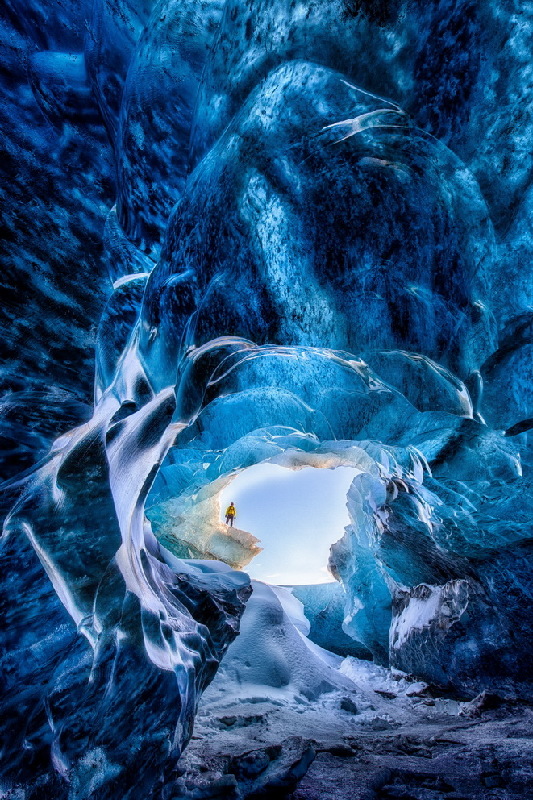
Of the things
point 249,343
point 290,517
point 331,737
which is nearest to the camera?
point 331,737

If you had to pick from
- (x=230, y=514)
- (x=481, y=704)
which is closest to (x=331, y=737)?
(x=481, y=704)

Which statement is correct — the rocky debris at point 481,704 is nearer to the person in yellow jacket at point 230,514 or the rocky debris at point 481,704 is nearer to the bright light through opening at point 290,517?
the bright light through opening at point 290,517

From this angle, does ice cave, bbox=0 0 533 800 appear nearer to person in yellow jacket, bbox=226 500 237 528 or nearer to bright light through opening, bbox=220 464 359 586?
bright light through opening, bbox=220 464 359 586

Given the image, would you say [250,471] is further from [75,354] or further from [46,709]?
[46,709]

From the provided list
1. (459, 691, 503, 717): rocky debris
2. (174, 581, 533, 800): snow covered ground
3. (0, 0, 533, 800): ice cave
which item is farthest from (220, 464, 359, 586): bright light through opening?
(459, 691, 503, 717): rocky debris

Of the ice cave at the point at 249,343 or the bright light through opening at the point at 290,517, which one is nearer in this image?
the ice cave at the point at 249,343

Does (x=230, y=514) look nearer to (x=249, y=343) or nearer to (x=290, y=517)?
(x=290, y=517)

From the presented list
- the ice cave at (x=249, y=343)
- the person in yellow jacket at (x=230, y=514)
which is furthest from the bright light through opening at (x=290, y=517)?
the ice cave at (x=249, y=343)
